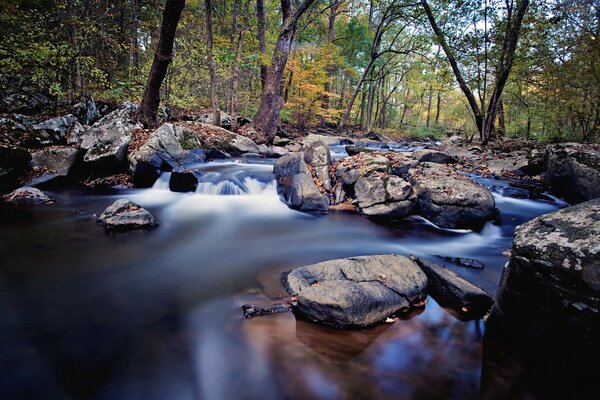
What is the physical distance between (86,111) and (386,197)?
983 centimetres

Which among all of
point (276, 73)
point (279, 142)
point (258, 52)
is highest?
point (258, 52)

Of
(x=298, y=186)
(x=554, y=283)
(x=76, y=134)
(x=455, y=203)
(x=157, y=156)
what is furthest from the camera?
(x=76, y=134)

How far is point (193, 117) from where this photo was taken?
14.7m

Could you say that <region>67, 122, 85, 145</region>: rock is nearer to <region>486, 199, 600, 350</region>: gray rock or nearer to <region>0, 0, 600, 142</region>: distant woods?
<region>0, 0, 600, 142</region>: distant woods

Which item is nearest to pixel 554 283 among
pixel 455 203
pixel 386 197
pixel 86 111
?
pixel 455 203

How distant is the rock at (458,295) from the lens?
127 inches

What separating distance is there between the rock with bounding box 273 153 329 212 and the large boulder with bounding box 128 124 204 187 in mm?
2822

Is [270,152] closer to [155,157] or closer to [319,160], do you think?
[319,160]

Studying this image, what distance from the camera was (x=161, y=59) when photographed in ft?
27.5

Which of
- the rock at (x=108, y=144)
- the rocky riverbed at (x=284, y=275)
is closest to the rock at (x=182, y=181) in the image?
the rocky riverbed at (x=284, y=275)

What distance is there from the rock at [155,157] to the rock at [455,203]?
20.2 ft

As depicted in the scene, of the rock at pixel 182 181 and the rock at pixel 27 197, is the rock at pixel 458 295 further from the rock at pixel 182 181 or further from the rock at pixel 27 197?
the rock at pixel 27 197

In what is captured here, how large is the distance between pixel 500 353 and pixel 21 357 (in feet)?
12.8

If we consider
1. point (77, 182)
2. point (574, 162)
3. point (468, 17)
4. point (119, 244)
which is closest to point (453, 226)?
point (574, 162)
